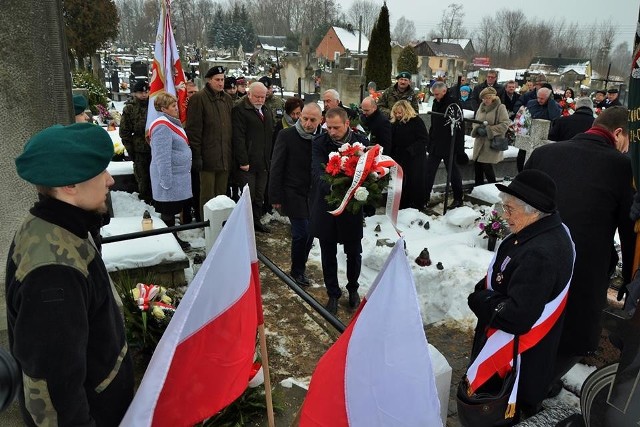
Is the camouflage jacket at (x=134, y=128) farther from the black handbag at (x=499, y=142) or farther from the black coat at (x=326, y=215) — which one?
the black handbag at (x=499, y=142)

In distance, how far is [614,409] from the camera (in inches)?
89.4

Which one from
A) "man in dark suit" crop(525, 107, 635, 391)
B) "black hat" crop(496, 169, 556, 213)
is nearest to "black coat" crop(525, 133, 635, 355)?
"man in dark suit" crop(525, 107, 635, 391)

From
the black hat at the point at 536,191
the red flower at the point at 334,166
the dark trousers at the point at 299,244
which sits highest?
the black hat at the point at 536,191

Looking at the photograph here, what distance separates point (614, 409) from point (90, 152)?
2.49 metres

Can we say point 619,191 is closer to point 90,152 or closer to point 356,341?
point 356,341

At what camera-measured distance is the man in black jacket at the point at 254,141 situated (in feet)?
20.1

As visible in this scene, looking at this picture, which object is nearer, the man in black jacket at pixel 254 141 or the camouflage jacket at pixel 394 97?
the man in black jacket at pixel 254 141

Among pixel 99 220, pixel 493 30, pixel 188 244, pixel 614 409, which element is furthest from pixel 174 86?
pixel 493 30

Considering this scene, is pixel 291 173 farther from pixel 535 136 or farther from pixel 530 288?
pixel 535 136

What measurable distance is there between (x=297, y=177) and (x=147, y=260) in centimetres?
169

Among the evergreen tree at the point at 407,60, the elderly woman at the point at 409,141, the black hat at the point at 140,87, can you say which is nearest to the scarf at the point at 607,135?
the elderly woman at the point at 409,141

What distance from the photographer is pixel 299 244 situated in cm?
524

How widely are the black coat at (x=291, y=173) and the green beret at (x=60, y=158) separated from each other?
11.0ft

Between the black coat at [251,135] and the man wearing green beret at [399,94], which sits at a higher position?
the man wearing green beret at [399,94]
